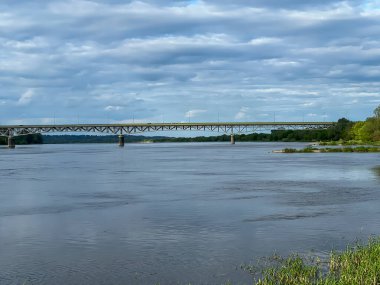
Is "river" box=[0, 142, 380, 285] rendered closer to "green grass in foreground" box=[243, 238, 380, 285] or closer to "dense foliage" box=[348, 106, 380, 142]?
"green grass in foreground" box=[243, 238, 380, 285]

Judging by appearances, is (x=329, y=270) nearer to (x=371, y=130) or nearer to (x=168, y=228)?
(x=168, y=228)

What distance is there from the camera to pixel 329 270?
16.8 m

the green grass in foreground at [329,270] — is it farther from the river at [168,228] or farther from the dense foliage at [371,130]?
the dense foliage at [371,130]

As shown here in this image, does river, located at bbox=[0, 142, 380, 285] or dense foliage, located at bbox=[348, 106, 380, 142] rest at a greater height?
dense foliage, located at bbox=[348, 106, 380, 142]

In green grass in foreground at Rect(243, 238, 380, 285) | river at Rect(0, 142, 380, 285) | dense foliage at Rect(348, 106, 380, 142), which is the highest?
dense foliage at Rect(348, 106, 380, 142)

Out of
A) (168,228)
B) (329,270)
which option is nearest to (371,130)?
(168,228)

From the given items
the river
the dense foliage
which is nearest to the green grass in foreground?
the river

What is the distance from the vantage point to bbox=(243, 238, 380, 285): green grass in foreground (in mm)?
14669

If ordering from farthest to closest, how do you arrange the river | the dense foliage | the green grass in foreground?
Result: the dense foliage, the river, the green grass in foreground

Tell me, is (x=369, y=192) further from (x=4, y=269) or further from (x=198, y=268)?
(x=4, y=269)

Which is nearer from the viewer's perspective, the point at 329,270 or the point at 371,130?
the point at 329,270

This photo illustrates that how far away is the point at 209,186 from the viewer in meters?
45.7

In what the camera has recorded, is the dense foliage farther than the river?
Yes

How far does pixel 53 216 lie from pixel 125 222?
4.85 metres
